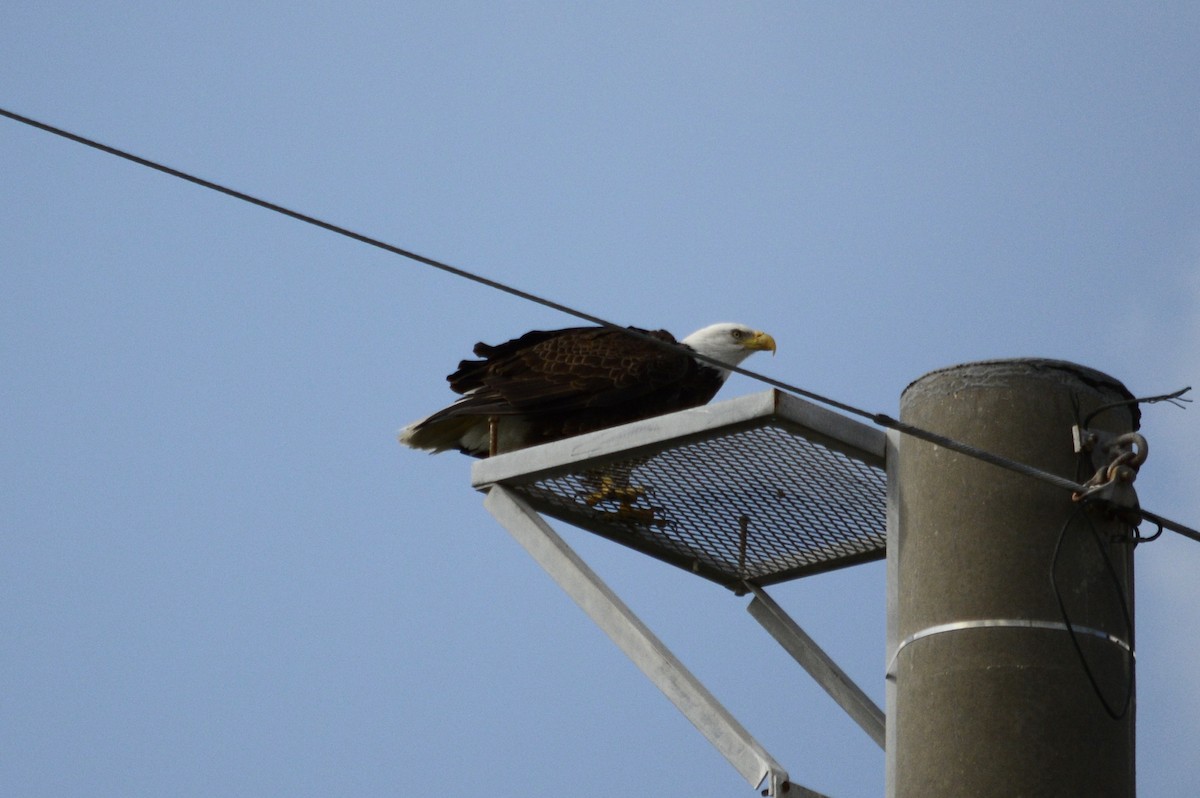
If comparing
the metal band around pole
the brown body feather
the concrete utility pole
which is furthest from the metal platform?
the brown body feather

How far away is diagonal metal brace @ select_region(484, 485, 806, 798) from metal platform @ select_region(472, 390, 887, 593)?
0.14 m

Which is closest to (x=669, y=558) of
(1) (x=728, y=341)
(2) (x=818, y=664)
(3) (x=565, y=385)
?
(2) (x=818, y=664)

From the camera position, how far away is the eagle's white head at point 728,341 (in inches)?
307

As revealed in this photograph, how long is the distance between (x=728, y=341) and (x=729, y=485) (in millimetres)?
2264

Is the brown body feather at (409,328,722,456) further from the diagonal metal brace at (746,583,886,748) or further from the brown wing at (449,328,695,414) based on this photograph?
the diagonal metal brace at (746,583,886,748)

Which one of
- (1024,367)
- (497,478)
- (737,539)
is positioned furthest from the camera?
(737,539)

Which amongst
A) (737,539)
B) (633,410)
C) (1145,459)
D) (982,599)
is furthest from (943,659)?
(633,410)

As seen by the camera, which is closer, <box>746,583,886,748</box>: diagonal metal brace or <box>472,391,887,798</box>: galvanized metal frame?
<box>472,391,887,798</box>: galvanized metal frame

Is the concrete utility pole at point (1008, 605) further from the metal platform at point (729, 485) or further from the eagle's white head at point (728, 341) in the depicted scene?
the eagle's white head at point (728, 341)

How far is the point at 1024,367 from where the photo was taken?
4.54 metres

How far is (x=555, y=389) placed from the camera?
22.6 feet

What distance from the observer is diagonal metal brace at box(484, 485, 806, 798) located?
4.75m

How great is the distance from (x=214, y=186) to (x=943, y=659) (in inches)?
83.6

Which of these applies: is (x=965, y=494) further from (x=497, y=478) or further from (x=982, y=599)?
(x=497, y=478)
